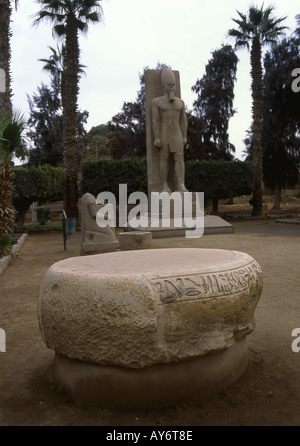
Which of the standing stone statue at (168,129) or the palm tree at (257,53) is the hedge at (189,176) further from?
the standing stone statue at (168,129)

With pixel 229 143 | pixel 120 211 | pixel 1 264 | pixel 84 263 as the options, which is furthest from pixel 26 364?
pixel 229 143

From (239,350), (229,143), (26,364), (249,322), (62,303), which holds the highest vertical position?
(229,143)

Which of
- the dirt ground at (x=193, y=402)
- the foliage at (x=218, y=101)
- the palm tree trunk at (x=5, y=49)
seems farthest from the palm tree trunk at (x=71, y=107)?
the foliage at (x=218, y=101)

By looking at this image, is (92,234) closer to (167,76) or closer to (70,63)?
(167,76)

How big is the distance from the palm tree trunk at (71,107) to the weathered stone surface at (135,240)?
28.7 ft

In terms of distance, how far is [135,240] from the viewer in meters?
7.62

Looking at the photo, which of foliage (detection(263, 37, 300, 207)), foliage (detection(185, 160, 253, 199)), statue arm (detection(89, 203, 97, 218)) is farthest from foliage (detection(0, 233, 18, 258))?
foliage (detection(263, 37, 300, 207))

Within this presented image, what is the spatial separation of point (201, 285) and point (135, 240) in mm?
5356

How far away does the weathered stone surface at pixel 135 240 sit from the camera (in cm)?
759

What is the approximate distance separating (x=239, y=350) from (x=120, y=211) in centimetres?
1566

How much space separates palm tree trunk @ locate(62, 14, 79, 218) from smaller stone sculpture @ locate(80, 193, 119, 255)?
26.4 ft

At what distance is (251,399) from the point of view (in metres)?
2.36

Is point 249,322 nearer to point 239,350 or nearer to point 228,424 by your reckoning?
point 239,350

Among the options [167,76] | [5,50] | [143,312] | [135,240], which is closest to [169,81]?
[167,76]
